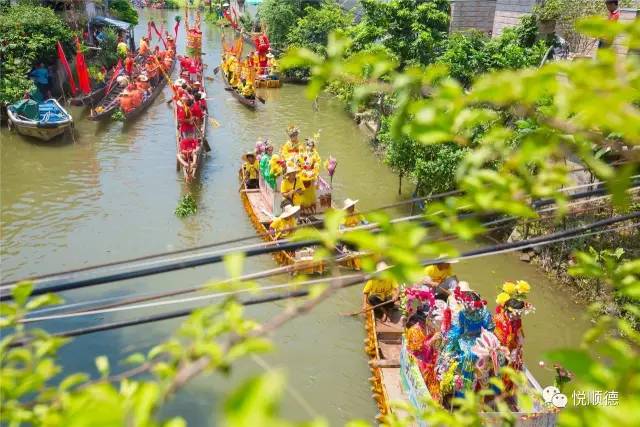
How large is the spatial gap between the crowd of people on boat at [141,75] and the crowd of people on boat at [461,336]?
1267 centimetres

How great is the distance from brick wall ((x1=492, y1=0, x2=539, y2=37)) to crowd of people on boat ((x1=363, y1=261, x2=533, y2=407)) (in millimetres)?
9537

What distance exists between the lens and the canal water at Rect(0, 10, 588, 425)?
7.89 metres

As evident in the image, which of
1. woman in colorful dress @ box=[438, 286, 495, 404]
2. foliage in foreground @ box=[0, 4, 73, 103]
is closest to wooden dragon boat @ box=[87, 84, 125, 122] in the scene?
foliage in foreground @ box=[0, 4, 73, 103]

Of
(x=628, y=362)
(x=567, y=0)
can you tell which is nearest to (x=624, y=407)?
(x=628, y=362)

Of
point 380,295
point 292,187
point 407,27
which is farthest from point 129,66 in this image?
point 380,295

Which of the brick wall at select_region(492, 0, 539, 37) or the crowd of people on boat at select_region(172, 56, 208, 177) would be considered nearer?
the brick wall at select_region(492, 0, 539, 37)

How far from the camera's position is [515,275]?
10359 mm

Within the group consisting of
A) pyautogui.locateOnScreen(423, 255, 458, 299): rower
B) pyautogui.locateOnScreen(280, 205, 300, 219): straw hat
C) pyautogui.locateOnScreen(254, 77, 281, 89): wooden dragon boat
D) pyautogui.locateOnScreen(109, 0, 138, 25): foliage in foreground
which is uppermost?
pyautogui.locateOnScreen(109, 0, 138, 25): foliage in foreground

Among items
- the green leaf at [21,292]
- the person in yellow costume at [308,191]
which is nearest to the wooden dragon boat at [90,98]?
the person in yellow costume at [308,191]

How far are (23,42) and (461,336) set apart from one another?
1877 centimetres

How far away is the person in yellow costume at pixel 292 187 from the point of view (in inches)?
417

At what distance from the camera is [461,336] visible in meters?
6.09

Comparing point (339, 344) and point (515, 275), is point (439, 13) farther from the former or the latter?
point (339, 344)

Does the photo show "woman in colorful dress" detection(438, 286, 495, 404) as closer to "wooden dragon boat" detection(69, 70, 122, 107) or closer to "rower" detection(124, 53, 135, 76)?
"wooden dragon boat" detection(69, 70, 122, 107)
